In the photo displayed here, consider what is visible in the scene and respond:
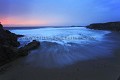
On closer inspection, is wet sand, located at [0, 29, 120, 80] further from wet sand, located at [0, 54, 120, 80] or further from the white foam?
the white foam

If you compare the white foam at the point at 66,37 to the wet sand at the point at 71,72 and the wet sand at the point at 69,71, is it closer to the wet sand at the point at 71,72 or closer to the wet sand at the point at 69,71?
the wet sand at the point at 69,71

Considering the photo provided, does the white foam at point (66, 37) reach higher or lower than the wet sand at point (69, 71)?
lower

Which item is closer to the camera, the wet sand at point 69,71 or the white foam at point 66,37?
the wet sand at point 69,71

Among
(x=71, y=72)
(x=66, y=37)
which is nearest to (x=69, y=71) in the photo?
(x=71, y=72)

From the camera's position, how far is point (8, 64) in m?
10.5

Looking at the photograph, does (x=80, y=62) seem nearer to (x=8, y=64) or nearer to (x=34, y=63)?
(x=34, y=63)

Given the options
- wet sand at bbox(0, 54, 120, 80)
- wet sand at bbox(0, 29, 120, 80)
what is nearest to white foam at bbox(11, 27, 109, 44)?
wet sand at bbox(0, 29, 120, 80)

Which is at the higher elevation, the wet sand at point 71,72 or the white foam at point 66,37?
the wet sand at point 71,72

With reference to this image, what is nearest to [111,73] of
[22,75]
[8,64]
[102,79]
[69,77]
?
[102,79]

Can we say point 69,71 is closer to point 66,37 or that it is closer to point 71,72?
point 71,72

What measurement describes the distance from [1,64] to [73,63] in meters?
4.59

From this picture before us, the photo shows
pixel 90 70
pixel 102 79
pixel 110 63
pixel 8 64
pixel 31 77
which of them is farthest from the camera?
pixel 8 64

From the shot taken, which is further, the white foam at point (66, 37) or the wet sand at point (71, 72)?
the white foam at point (66, 37)

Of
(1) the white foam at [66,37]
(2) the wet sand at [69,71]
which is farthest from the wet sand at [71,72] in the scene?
(1) the white foam at [66,37]
